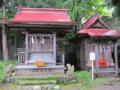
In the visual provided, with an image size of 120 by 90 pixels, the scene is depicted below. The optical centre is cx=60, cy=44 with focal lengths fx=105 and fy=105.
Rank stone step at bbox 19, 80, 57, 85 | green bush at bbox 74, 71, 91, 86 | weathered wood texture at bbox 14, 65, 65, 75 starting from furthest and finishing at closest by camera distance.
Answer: weathered wood texture at bbox 14, 65, 65, 75 → green bush at bbox 74, 71, 91, 86 → stone step at bbox 19, 80, 57, 85

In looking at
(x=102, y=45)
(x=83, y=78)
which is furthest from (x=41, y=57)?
(x=102, y=45)

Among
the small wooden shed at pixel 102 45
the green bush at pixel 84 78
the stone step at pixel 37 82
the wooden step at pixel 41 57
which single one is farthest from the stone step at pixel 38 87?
the small wooden shed at pixel 102 45

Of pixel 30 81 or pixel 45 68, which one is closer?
pixel 30 81

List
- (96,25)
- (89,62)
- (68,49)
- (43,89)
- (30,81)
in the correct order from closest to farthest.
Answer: (43,89) < (30,81) < (89,62) < (96,25) < (68,49)

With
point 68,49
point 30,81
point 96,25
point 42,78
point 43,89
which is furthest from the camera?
point 68,49

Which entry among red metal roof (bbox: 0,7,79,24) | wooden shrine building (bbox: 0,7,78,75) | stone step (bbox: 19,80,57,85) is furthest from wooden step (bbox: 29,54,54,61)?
red metal roof (bbox: 0,7,79,24)

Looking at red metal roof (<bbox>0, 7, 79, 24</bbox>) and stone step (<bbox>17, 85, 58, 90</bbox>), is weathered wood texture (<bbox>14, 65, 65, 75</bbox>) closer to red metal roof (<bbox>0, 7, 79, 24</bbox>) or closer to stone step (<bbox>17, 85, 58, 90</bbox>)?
stone step (<bbox>17, 85, 58, 90</bbox>)

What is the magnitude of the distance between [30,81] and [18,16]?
18.8 feet

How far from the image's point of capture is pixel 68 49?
1612cm

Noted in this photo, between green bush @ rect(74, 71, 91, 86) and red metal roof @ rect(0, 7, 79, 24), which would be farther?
red metal roof @ rect(0, 7, 79, 24)

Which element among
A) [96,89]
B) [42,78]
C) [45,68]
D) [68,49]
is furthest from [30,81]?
[68,49]

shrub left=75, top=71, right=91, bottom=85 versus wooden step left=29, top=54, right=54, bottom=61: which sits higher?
wooden step left=29, top=54, right=54, bottom=61

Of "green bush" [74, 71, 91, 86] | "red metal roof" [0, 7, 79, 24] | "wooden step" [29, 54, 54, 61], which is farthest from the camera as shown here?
"red metal roof" [0, 7, 79, 24]

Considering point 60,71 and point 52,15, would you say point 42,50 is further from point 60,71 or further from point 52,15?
point 52,15
